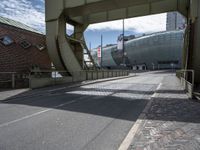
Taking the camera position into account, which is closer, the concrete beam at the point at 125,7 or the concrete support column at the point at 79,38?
the concrete beam at the point at 125,7

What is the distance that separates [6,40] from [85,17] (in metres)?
9.08

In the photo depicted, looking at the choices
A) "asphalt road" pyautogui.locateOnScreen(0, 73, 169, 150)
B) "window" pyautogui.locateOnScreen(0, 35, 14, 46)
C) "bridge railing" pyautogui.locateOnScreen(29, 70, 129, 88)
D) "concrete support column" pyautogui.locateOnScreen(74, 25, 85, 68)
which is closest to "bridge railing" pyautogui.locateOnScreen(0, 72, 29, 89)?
"bridge railing" pyautogui.locateOnScreen(29, 70, 129, 88)

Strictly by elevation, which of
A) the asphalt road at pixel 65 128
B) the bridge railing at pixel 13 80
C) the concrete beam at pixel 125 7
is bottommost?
the asphalt road at pixel 65 128

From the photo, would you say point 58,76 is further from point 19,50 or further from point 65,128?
point 65,128

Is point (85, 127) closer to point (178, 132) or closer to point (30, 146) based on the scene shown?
point (30, 146)

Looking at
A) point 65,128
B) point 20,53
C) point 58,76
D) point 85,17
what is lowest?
point 65,128

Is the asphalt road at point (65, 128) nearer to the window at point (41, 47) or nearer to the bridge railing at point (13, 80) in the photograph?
the bridge railing at point (13, 80)

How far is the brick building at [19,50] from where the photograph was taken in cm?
1746

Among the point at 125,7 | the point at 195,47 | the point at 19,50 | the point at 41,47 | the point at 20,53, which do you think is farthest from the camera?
the point at 41,47

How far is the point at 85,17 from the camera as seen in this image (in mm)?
23109

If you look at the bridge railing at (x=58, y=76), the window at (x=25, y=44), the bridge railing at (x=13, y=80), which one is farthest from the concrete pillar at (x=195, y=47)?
the window at (x=25, y=44)

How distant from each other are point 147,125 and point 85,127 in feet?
5.69

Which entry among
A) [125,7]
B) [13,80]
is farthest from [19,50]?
[125,7]

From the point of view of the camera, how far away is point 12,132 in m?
5.32
